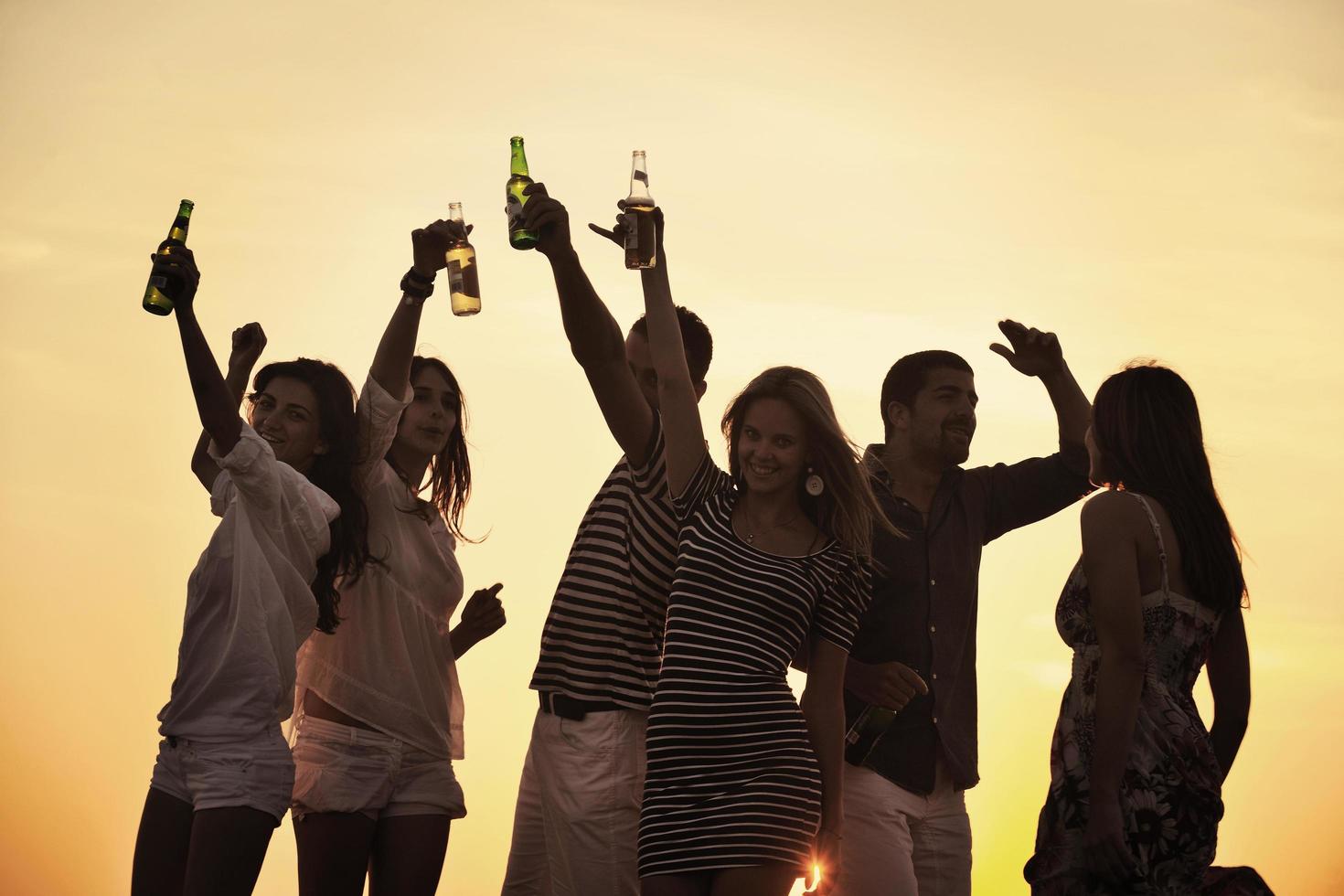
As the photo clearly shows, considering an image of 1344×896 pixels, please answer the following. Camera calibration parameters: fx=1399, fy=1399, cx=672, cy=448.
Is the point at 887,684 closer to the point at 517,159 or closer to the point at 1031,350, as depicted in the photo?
the point at 1031,350

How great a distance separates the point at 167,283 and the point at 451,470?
1307 millimetres

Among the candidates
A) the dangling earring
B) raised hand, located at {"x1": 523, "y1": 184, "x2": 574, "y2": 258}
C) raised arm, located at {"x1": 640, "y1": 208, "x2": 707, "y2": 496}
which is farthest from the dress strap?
raised hand, located at {"x1": 523, "y1": 184, "x2": 574, "y2": 258}

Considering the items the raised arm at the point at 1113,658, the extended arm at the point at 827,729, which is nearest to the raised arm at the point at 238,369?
the extended arm at the point at 827,729

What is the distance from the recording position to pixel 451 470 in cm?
436

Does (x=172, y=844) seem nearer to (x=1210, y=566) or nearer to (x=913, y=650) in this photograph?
(x=913, y=650)

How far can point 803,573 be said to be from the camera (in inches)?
131

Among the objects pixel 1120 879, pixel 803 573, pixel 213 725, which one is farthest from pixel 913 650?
pixel 213 725

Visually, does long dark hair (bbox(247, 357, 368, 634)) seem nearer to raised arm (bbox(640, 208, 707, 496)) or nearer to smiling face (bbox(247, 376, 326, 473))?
smiling face (bbox(247, 376, 326, 473))

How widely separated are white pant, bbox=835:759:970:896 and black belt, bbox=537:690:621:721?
0.74 metres

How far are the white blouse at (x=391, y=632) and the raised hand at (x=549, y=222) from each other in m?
0.77

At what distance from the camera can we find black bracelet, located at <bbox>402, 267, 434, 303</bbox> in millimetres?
3893

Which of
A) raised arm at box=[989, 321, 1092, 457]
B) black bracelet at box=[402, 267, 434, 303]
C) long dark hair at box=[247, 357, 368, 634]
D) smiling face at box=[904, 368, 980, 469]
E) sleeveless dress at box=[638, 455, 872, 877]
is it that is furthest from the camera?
raised arm at box=[989, 321, 1092, 457]

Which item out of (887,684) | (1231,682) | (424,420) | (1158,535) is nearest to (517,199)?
(424,420)

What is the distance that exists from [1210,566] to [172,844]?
2510 mm
